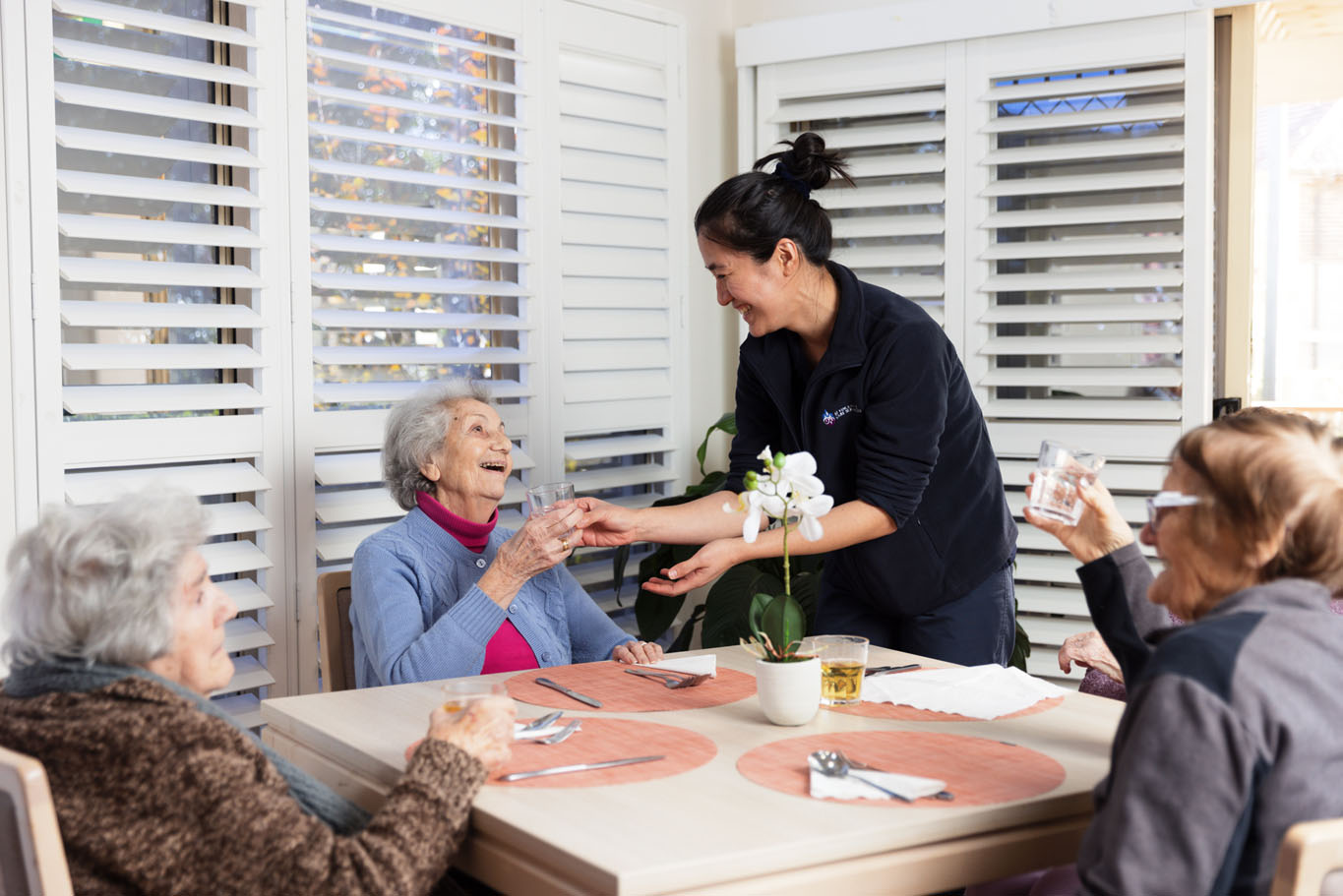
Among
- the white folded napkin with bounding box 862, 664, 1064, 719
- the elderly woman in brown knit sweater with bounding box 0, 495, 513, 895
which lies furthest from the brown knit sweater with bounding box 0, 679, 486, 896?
the white folded napkin with bounding box 862, 664, 1064, 719

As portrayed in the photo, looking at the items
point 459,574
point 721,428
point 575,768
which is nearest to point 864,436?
point 459,574

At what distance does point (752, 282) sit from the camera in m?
2.41

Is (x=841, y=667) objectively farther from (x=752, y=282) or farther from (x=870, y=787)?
(x=752, y=282)

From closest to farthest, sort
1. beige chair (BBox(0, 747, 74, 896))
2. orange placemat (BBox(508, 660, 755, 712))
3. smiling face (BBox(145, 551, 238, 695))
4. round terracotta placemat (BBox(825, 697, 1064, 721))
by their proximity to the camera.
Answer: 1. beige chair (BBox(0, 747, 74, 896))
2. smiling face (BBox(145, 551, 238, 695))
3. round terracotta placemat (BBox(825, 697, 1064, 721))
4. orange placemat (BBox(508, 660, 755, 712))

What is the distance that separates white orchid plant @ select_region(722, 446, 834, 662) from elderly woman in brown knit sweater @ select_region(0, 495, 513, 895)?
1.47 ft

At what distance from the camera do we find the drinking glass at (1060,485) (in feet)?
5.44

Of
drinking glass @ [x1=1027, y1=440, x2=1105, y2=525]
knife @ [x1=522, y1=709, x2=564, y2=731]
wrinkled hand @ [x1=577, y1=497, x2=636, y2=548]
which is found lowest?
knife @ [x1=522, y1=709, x2=564, y2=731]

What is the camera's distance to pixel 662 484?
12.2 ft

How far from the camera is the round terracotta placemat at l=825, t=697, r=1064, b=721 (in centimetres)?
181

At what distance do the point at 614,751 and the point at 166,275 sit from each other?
152cm

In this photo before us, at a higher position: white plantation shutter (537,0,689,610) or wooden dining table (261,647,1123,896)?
white plantation shutter (537,0,689,610)

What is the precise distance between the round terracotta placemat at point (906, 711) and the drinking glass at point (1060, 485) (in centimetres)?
34

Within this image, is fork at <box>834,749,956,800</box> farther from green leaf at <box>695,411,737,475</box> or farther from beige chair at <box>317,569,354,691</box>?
green leaf at <box>695,411,737,475</box>

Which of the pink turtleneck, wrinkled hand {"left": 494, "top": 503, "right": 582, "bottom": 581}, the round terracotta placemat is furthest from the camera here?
the pink turtleneck
